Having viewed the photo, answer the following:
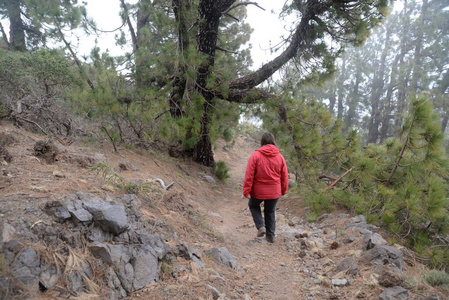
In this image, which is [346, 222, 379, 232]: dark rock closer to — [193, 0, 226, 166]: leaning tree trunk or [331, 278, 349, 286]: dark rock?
[331, 278, 349, 286]: dark rock

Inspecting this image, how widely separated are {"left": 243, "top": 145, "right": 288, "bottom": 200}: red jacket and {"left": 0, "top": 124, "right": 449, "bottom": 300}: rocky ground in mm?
765

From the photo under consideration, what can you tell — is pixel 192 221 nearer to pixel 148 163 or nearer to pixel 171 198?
pixel 171 198

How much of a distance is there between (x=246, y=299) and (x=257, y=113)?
582 cm

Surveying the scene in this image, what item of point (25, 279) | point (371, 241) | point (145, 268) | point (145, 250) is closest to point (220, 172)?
point (371, 241)

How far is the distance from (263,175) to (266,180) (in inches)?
3.7

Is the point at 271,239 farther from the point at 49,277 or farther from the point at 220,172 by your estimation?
the point at 220,172

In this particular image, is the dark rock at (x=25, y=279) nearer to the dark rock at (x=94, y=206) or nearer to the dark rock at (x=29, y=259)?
the dark rock at (x=29, y=259)

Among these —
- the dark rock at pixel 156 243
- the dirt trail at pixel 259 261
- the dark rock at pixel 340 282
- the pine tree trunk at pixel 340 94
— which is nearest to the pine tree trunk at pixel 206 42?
the dirt trail at pixel 259 261

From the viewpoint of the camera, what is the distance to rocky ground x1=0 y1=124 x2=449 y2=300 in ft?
6.29

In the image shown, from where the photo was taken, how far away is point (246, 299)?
8.20 ft

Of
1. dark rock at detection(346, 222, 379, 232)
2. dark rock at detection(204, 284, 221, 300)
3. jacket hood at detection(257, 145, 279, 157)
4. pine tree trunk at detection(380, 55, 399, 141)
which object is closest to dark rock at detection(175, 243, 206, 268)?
dark rock at detection(204, 284, 221, 300)

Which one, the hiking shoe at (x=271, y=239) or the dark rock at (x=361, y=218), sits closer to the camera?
the hiking shoe at (x=271, y=239)

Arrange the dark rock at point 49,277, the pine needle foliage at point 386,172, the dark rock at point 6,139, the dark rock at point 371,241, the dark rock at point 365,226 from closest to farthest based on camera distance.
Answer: the dark rock at point 49,277, the dark rock at point 371,241, the dark rock at point 6,139, the pine needle foliage at point 386,172, the dark rock at point 365,226

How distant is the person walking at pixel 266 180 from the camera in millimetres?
4086
